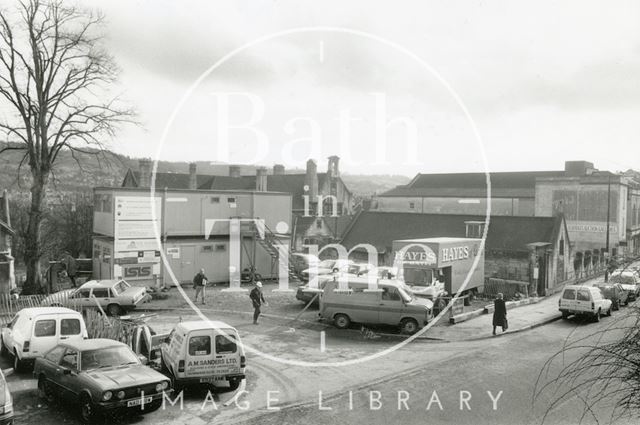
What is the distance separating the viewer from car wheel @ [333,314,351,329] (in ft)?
67.5

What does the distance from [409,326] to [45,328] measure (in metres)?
12.2

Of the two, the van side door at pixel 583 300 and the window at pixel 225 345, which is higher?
the window at pixel 225 345

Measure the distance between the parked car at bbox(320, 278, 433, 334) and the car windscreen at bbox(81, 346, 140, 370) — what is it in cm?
959

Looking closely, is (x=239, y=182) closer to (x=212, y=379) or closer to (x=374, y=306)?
(x=374, y=306)

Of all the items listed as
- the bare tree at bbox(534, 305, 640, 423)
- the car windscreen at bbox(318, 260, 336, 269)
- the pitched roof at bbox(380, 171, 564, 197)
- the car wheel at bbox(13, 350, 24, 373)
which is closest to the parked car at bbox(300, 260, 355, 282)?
the car windscreen at bbox(318, 260, 336, 269)

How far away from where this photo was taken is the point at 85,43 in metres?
28.0

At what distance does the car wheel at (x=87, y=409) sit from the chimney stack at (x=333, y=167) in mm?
57281

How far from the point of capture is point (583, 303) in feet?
75.8

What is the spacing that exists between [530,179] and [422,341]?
64.0m

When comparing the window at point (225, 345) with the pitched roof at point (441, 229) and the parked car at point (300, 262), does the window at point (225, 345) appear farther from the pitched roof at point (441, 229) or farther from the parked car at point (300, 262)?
the pitched roof at point (441, 229)

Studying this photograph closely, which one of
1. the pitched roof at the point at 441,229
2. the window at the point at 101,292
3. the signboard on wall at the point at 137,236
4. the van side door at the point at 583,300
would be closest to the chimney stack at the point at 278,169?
the pitched roof at the point at 441,229

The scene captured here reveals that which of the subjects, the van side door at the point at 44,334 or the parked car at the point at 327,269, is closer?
the van side door at the point at 44,334

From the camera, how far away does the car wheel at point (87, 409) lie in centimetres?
1073

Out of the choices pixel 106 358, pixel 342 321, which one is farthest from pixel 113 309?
pixel 106 358
